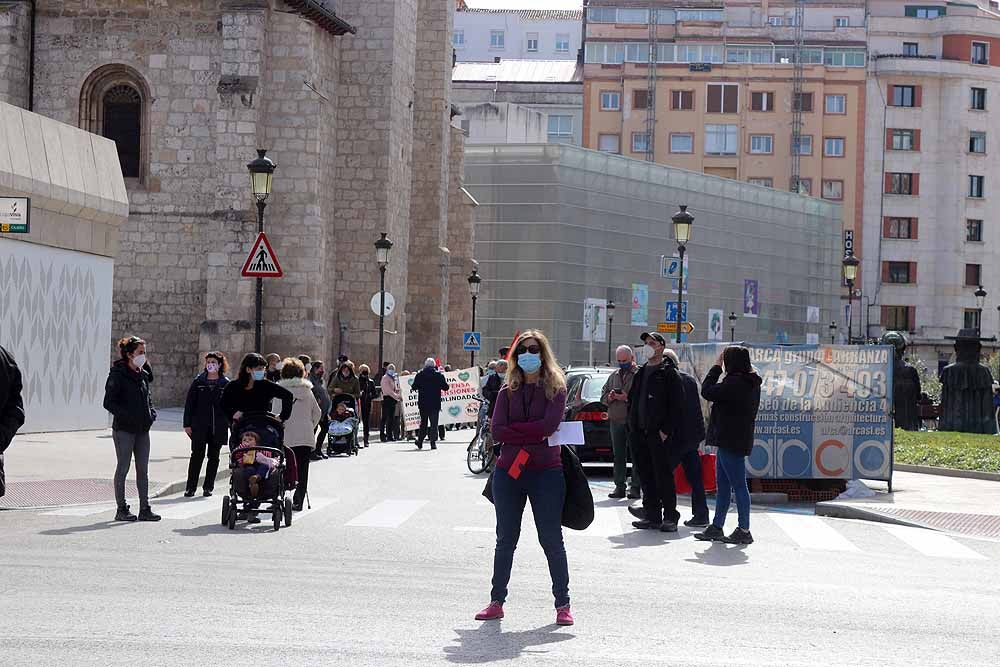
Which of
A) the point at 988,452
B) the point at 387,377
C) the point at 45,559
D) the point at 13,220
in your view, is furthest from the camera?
the point at 387,377

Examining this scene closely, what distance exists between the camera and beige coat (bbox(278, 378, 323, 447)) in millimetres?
15086

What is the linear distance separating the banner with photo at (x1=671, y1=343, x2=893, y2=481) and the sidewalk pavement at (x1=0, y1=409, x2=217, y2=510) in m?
6.53

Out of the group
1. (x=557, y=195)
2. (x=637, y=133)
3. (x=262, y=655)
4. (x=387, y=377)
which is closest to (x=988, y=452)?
(x=387, y=377)

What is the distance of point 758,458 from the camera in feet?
58.3

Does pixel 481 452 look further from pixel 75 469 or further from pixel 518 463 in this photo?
pixel 518 463

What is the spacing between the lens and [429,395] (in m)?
29.0

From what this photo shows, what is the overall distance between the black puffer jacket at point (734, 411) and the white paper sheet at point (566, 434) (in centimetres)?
433

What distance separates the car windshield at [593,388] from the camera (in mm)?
21375

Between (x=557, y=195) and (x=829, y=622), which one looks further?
(x=557, y=195)

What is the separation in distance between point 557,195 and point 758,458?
55.2 m

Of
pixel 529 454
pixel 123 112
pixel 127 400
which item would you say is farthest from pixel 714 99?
pixel 529 454

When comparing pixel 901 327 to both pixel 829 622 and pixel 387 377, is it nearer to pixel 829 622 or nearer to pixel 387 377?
pixel 387 377

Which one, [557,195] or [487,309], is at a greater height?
[557,195]

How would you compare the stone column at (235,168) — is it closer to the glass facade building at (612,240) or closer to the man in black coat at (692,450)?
the man in black coat at (692,450)
